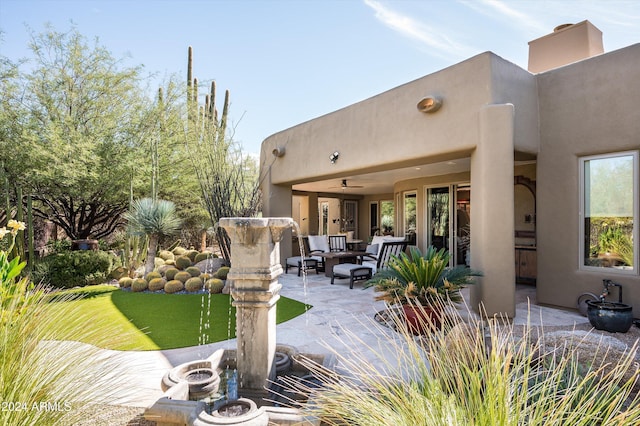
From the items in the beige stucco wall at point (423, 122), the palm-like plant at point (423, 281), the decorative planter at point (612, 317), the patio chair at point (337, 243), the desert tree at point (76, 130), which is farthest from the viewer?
the patio chair at point (337, 243)

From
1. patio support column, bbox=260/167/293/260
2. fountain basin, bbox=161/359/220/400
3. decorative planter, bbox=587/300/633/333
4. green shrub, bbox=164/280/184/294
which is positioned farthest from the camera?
patio support column, bbox=260/167/293/260

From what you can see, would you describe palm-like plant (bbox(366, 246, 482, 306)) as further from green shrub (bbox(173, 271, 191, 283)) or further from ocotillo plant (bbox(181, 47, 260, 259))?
green shrub (bbox(173, 271, 191, 283))

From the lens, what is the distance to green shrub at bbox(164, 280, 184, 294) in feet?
29.0

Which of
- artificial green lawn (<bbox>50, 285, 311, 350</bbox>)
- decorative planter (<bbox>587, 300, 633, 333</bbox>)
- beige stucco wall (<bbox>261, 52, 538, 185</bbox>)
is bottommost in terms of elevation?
artificial green lawn (<bbox>50, 285, 311, 350</bbox>)

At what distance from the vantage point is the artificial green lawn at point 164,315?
5.24 meters

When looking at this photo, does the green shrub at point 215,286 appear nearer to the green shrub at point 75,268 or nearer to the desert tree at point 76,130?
the green shrub at point 75,268

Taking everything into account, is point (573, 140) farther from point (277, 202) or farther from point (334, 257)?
point (277, 202)

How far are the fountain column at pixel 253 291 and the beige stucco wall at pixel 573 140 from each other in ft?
19.5

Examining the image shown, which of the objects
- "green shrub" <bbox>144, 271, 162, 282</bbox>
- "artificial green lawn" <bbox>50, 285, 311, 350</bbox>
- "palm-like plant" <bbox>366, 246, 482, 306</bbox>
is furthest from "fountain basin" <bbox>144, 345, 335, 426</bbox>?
"green shrub" <bbox>144, 271, 162, 282</bbox>

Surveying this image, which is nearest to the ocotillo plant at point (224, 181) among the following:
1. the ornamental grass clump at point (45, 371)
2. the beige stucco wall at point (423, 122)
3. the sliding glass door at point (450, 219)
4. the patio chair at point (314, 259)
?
the beige stucco wall at point (423, 122)

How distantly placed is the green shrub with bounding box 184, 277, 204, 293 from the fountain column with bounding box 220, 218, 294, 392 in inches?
237

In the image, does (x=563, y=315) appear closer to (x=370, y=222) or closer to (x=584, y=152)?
(x=584, y=152)

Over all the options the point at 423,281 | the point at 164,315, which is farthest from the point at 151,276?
the point at 423,281

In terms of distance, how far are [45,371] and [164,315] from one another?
5.29 m
